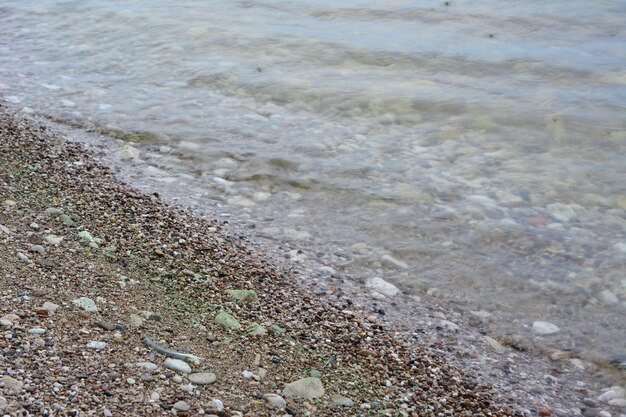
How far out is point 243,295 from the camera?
4555 millimetres

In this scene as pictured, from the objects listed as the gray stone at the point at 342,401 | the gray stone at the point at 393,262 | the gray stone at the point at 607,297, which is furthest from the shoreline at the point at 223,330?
the gray stone at the point at 607,297

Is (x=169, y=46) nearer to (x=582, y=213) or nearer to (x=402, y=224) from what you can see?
(x=402, y=224)

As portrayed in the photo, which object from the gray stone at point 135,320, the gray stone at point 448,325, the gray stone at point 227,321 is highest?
the gray stone at point 135,320

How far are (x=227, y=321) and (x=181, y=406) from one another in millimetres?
915

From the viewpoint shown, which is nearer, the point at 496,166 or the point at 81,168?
the point at 81,168

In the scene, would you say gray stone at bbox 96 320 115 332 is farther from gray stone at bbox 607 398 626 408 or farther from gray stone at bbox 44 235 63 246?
gray stone at bbox 607 398 626 408

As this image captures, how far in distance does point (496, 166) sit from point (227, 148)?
2584mm

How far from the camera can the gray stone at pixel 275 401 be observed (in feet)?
11.6

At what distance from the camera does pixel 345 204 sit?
6.32 meters

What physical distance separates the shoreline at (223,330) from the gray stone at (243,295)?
4 cm

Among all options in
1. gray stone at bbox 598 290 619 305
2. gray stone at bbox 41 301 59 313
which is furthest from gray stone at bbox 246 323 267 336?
gray stone at bbox 598 290 619 305

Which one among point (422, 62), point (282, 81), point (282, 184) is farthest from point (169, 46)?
point (282, 184)

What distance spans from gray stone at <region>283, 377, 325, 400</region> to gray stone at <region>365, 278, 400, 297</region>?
4.41ft

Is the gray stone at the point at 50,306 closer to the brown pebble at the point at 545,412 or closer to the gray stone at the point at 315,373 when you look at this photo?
the gray stone at the point at 315,373
